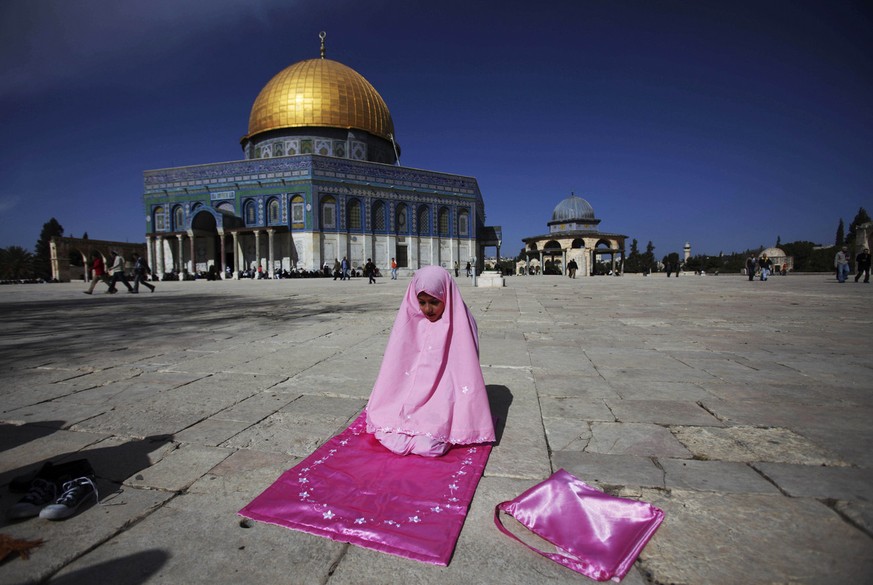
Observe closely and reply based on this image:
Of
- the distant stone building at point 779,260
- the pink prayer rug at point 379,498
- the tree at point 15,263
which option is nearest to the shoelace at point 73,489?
the pink prayer rug at point 379,498

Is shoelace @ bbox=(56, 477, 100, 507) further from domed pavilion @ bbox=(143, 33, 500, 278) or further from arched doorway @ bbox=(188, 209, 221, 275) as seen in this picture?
arched doorway @ bbox=(188, 209, 221, 275)

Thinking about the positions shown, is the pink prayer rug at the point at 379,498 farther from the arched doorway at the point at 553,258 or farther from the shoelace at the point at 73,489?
the arched doorway at the point at 553,258

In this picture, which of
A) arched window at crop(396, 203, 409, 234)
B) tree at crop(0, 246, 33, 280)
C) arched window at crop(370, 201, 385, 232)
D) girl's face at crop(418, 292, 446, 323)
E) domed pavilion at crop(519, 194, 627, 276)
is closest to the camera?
girl's face at crop(418, 292, 446, 323)

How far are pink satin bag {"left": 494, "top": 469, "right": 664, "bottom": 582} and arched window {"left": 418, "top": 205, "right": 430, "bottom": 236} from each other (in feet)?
108

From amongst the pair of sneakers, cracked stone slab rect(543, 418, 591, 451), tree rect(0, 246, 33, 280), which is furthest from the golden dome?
the pair of sneakers

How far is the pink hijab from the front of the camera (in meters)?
2.15

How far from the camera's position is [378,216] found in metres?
32.5

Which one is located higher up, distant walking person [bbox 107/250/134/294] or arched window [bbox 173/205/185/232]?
arched window [bbox 173/205/185/232]

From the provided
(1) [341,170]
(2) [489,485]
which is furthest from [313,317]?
(1) [341,170]

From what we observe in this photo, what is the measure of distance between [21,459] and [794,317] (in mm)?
8827

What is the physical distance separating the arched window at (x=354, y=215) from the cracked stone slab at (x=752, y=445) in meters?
30.8

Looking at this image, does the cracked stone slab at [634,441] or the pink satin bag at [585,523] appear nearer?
the pink satin bag at [585,523]

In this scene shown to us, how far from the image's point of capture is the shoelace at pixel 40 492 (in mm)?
1511

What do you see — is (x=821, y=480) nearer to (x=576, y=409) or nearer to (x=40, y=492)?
(x=576, y=409)
